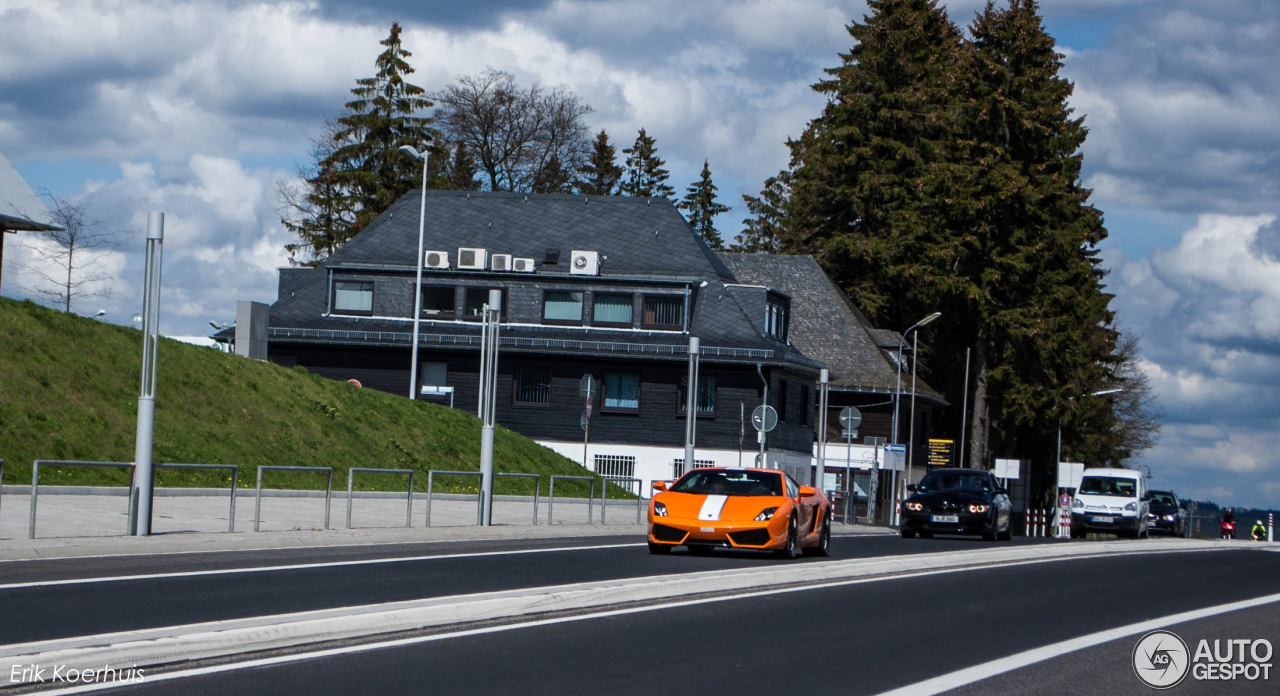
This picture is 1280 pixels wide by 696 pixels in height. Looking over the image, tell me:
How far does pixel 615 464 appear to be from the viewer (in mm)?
55812

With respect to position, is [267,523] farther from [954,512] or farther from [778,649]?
[954,512]

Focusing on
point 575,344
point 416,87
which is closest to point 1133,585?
point 575,344

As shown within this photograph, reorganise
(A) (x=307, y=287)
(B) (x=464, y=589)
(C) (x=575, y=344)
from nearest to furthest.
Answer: (B) (x=464, y=589) → (C) (x=575, y=344) → (A) (x=307, y=287)

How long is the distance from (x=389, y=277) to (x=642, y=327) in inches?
402

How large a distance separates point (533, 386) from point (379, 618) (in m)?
46.3

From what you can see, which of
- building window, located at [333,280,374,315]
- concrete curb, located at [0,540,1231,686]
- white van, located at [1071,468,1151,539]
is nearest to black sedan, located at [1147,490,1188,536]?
white van, located at [1071,468,1151,539]

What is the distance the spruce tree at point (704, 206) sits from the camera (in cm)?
10281

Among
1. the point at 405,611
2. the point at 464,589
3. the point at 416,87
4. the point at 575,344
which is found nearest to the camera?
the point at 405,611

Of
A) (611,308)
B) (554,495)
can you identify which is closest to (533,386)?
(611,308)

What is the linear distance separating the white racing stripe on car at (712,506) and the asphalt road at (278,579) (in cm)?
59

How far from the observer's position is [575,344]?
55312mm

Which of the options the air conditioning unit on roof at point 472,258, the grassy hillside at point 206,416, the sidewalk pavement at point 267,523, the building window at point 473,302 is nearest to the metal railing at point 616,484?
the sidewalk pavement at point 267,523

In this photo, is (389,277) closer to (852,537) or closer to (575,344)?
(575,344)

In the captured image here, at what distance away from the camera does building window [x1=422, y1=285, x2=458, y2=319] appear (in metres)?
57.5
